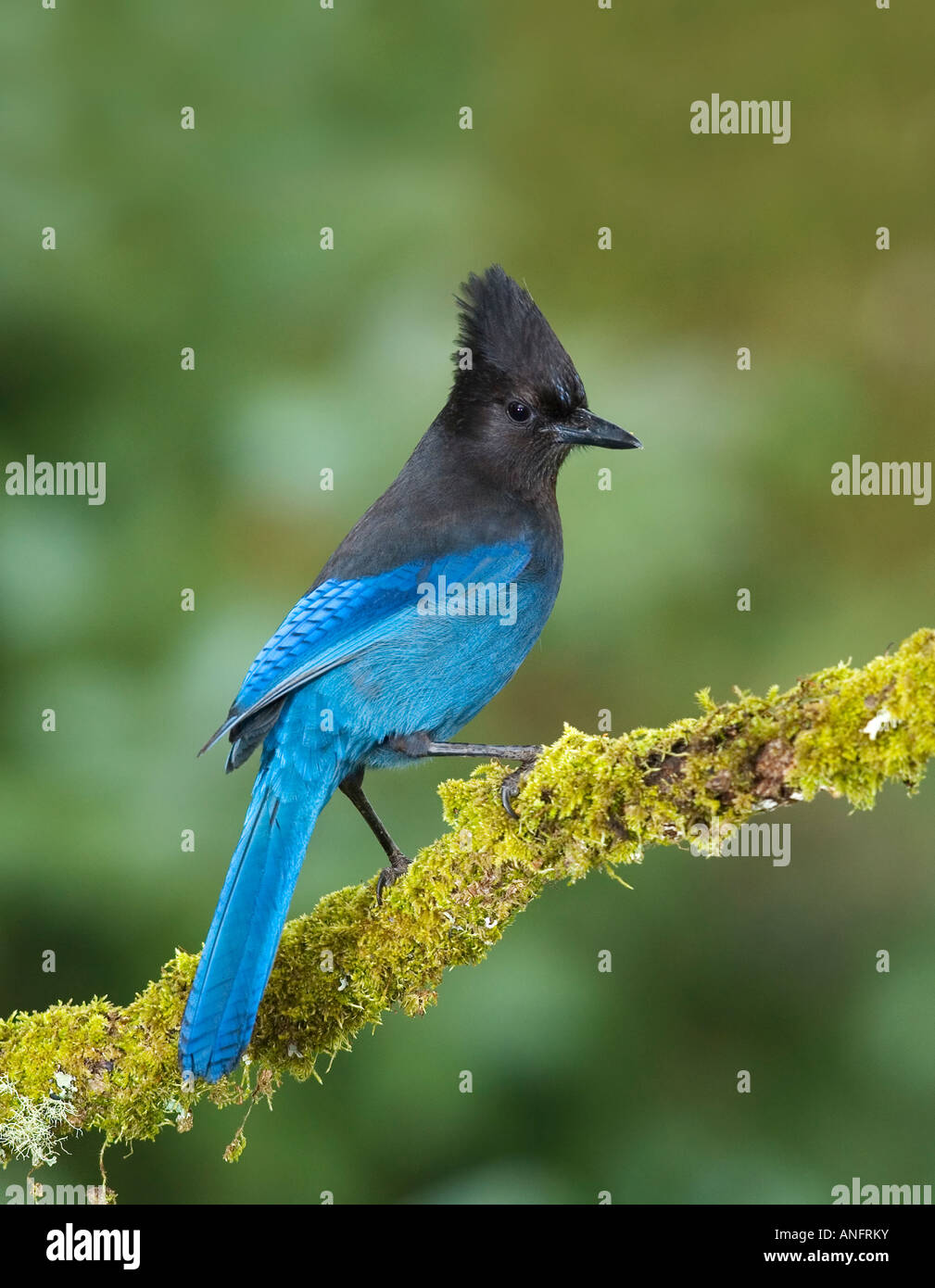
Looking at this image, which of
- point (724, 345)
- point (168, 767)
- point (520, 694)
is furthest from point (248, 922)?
point (724, 345)

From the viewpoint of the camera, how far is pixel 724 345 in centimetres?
516

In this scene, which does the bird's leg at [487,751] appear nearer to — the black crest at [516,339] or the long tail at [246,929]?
the long tail at [246,929]

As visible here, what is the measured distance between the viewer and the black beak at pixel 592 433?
416 centimetres

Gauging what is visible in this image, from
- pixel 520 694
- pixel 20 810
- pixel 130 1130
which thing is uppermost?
pixel 520 694

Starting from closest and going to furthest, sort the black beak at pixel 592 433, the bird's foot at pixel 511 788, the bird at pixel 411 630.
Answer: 1. the bird's foot at pixel 511 788
2. the bird at pixel 411 630
3. the black beak at pixel 592 433

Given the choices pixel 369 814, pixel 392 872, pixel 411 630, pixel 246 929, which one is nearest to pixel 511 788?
pixel 246 929

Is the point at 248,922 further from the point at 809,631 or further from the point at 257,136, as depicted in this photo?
the point at 257,136

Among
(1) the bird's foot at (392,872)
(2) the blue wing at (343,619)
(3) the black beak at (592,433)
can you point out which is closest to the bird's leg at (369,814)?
(1) the bird's foot at (392,872)

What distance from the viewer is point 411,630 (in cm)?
379

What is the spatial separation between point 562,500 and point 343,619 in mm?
1023

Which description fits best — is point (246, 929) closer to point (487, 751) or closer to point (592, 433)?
point (487, 751)

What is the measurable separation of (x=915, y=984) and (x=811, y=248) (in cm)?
266

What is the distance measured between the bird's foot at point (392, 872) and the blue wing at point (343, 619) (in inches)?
19.1

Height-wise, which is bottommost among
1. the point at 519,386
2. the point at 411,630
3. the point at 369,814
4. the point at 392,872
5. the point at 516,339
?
the point at 392,872
